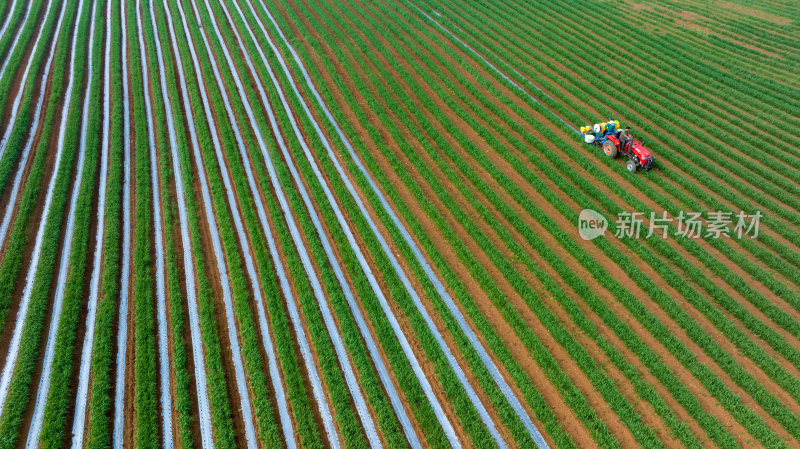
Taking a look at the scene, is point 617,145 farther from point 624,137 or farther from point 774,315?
point 774,315

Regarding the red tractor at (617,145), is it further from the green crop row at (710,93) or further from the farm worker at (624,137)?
the green crop row at (710,93)

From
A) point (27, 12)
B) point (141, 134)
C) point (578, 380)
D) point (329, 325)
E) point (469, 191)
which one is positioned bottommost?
point (578, 380)

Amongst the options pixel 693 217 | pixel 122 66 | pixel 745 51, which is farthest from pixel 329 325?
pixel 745 51

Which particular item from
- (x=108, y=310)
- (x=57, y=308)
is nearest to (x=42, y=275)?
(x=57, y=308)

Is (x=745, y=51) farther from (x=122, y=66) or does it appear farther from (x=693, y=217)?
(x=122, y=66)

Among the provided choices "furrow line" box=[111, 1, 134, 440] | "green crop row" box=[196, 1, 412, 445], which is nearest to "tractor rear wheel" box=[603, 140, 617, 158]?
"green crop row" box=[196, 1, 412, 445]

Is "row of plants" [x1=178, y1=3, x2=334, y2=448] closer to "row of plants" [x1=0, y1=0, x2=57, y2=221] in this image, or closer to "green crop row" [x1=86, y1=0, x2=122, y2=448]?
"green crop row" [x1=86, y1=0, x2=122, y2=448]

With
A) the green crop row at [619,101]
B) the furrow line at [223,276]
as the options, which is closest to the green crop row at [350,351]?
the furrow line at [223,276]
